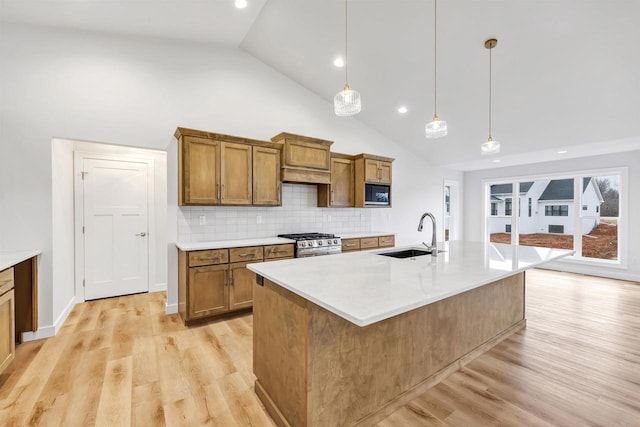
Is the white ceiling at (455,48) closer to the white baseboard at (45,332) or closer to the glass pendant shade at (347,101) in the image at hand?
the glass pendant shade at (347,101)

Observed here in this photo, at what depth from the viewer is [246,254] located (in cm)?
332

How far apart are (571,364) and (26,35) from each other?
5.81 meters

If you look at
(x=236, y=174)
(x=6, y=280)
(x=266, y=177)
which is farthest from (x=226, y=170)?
(x=6, y=280)

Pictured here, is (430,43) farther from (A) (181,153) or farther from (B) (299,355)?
(B) (299,355)

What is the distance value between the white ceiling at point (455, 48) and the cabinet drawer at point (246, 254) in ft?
8.65

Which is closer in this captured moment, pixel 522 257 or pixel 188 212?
pixel 522 257

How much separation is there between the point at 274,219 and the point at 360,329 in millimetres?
2791

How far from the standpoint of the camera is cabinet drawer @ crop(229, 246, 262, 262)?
324 centimetres

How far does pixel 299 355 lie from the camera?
145 cm

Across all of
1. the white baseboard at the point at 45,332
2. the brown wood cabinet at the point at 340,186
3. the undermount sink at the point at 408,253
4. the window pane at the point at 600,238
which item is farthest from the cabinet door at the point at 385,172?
the white baseboard at the point at 45,332

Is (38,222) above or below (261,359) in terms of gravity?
above

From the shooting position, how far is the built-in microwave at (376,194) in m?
4.72

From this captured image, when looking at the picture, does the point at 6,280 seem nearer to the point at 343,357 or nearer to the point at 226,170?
the point at 226,170

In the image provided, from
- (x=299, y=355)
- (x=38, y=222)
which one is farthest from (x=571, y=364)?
(x=38, y=222)
